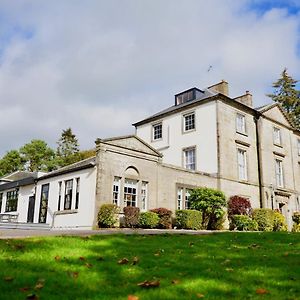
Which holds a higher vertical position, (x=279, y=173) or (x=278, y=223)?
(x=279, y=173)

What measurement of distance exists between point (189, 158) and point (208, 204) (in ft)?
22.3

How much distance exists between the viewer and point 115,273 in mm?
5414

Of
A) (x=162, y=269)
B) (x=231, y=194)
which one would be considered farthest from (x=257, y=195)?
(x=162, y=269)

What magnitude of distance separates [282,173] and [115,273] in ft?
100

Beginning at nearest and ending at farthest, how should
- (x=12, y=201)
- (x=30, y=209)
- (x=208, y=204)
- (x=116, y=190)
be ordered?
(x=116, y=190) → (x=208, y=204) → (x=30, y=209) → (x=12, y=201)

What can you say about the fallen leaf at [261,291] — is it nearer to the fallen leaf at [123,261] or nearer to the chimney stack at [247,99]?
the fallen leaf at [123,261]

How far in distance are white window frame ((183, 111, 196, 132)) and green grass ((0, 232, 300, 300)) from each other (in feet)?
74.0

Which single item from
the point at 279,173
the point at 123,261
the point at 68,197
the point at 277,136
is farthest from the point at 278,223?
the point at 123,261

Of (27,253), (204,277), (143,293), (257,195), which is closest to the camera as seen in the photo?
(143,293)

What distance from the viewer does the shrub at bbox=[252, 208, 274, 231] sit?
25.6 meters

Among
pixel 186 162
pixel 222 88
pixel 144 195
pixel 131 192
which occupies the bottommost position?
pixel 144 195

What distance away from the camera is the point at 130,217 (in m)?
20.3

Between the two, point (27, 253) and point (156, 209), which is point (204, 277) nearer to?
point (27, 253)

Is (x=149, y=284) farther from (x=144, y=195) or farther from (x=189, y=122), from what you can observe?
(x=189, y=122)
